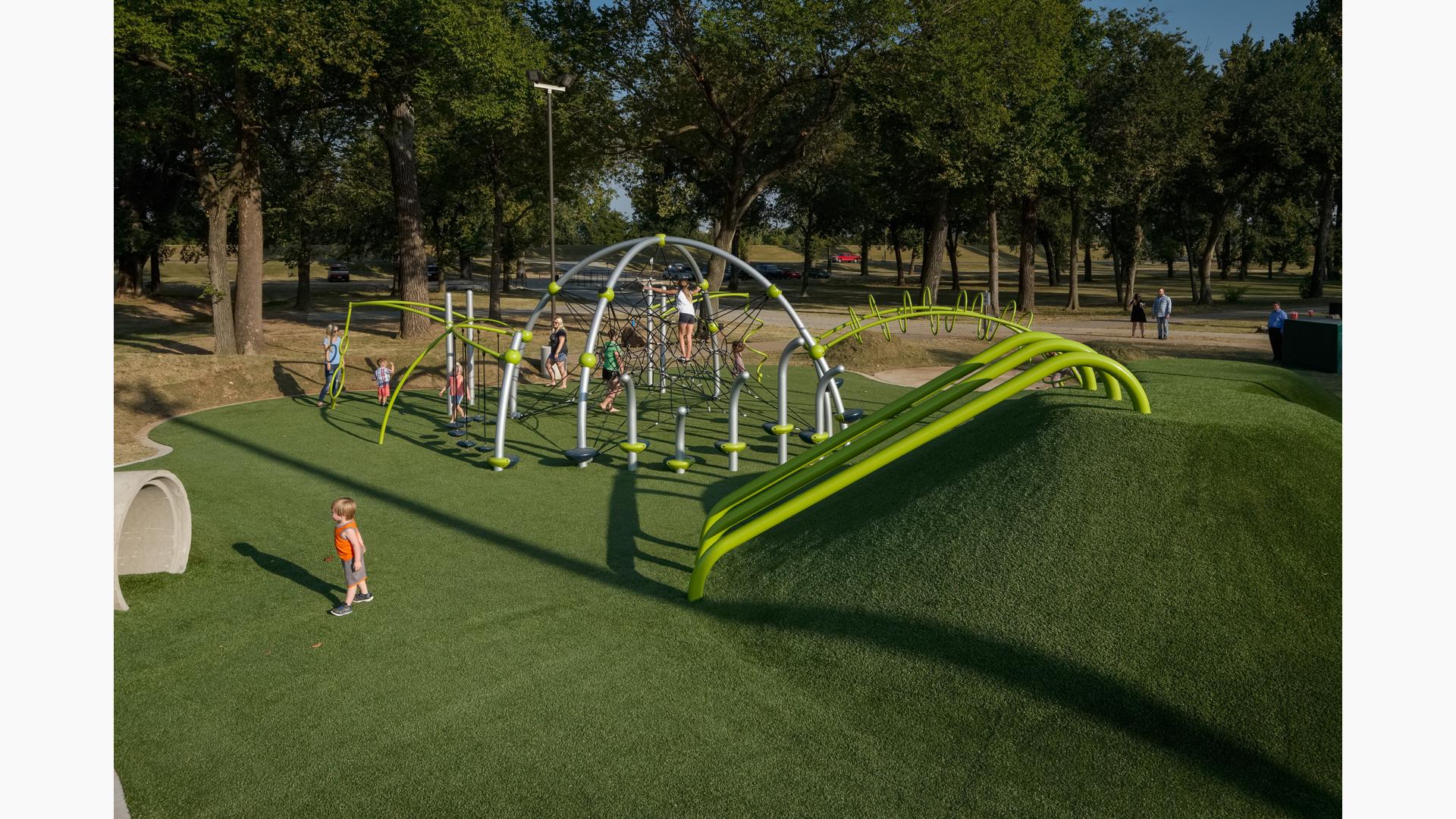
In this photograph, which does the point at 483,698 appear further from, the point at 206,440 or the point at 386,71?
the point at 386,71

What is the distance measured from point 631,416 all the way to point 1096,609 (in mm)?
7920

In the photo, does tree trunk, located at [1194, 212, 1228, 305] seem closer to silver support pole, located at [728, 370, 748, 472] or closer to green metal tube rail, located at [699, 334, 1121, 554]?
silver support pole, located at [728, 370, 748, 472]

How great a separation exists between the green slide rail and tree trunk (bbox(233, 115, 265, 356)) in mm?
19519

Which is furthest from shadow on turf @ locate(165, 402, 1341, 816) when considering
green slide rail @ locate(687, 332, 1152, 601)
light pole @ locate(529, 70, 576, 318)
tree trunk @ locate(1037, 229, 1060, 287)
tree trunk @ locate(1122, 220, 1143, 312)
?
tree trunk @ locate(1037, 229, 1060, 287)

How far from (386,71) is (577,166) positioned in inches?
310

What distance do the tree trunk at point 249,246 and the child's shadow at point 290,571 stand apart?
1580 centimetres

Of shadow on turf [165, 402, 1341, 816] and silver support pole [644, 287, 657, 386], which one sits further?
silver support pole [644, 287, 657, 386]

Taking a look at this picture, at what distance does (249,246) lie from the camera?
2408 cm

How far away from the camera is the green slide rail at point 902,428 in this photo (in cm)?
719

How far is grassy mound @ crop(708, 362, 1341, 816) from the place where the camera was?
5.34 metres

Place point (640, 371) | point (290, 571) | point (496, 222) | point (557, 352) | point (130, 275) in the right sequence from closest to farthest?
point (290, 571), point (557, 352), point (640, 371), point (496, 222), point (130, 275)

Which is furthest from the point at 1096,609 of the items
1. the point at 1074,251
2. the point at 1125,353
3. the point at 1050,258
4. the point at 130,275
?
the point at 1050,258

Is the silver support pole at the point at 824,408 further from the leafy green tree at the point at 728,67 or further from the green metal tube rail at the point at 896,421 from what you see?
the leafy green tree at the point at 728,67

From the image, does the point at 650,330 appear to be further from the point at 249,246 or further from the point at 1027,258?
the point at 1027,258
